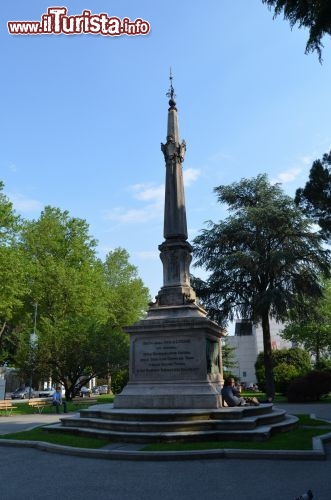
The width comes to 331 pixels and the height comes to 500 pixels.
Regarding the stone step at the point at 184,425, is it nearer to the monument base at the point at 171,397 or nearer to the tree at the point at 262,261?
the monument base at the point at 171,397

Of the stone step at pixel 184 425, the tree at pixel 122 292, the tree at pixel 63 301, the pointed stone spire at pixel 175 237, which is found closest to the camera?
the stone step at pixel 184 425

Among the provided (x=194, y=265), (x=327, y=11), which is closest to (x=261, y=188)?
(x=194, y=265)

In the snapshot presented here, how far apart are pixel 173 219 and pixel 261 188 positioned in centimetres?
1714

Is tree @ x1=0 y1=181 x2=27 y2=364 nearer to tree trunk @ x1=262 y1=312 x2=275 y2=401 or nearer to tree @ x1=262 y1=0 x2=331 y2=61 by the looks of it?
tree trunk @ x1=262 y1=312 x2=275 y2=401

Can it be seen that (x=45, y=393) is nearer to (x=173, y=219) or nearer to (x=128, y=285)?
(x=128, y=285)

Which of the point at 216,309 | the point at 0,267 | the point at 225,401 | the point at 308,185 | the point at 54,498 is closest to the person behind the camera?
the point at 54,498

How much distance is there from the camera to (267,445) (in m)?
9.32

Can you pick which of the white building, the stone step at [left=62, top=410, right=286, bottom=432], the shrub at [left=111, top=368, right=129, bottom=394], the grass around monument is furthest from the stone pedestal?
the white building

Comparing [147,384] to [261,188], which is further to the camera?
[261,188]

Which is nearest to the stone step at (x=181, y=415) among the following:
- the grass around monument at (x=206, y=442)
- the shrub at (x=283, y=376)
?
the grass around monument at (x=206, y=442)

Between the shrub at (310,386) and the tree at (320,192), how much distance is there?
490 inches

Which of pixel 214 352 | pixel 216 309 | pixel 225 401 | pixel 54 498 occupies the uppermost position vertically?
pixel 216 309

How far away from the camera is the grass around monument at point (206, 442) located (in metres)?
9.14

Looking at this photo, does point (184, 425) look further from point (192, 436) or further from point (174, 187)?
point (174, 187)
